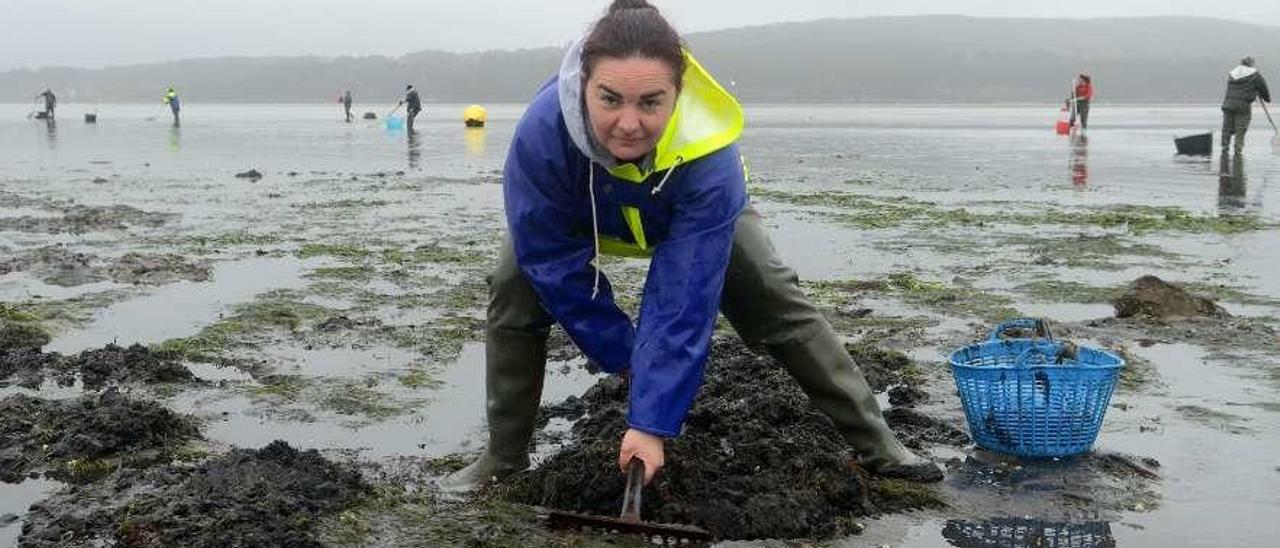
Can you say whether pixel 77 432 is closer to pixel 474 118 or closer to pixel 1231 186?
pixel 1231 186

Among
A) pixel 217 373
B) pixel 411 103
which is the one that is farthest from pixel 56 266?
pixel 411 103

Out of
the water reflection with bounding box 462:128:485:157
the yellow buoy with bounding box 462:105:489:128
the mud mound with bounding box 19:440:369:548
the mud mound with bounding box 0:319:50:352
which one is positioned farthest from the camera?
the yellow buoy with bounding box 462:105:489:128

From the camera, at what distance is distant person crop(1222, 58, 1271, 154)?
21500mm

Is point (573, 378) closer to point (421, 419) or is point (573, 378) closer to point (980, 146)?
point (421, 419)

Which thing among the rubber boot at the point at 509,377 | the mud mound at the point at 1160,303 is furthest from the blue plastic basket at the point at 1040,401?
Answer: the mud mound at the point at 1160,303

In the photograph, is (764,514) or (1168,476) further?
(1168,476)

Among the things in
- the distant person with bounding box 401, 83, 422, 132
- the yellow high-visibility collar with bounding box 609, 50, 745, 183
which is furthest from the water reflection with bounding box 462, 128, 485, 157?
the yellow high-visibility collar with bounding box 609, 50, 745, 183

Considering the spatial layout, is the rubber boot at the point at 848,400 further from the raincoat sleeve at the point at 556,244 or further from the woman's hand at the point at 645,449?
the woman's hand at the point at 645,449

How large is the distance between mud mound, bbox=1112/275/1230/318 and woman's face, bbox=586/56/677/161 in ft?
14.9

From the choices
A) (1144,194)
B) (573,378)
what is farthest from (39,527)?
(1144,194)

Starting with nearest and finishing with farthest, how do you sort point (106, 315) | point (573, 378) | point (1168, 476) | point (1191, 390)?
1. point (1168, 476)
2. point (1191, 390)
3. point (573, 378)
4. point (106, 315)

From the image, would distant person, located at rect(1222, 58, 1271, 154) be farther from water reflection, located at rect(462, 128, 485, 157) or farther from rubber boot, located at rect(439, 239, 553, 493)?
rubber boot, located at rect(439, 239, 553, 493)

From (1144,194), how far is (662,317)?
43.7ft

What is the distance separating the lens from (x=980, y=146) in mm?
29391
